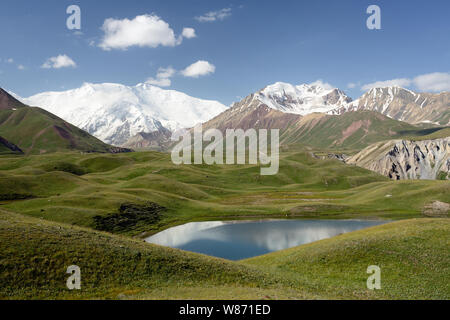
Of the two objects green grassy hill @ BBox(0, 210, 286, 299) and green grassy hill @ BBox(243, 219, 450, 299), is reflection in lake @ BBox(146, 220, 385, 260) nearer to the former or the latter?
green grassy hill @ BBox(243, 219, 450, 299)

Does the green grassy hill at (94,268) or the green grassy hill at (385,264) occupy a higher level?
the green grassy hill at (94,268)

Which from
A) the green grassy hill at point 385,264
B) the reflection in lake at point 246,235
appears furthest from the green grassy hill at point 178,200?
the green grassy hill at point 385,264

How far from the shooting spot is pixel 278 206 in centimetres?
12394

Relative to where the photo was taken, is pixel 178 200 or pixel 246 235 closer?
pixel 246 235

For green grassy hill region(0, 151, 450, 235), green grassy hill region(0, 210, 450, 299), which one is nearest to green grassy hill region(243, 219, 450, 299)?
green grassy hill region(0, 210, 450, 299)

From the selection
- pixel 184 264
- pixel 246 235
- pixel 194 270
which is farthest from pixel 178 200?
pixel 194 270

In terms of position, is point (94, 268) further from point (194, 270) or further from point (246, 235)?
point (246, 235)

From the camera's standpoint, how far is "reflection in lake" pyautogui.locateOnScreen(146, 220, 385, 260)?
241 ft

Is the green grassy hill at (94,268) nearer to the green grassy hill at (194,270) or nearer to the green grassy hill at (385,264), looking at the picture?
the green grassy hill at (194,270)

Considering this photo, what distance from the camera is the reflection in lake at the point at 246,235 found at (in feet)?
241

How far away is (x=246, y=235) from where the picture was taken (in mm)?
85875
